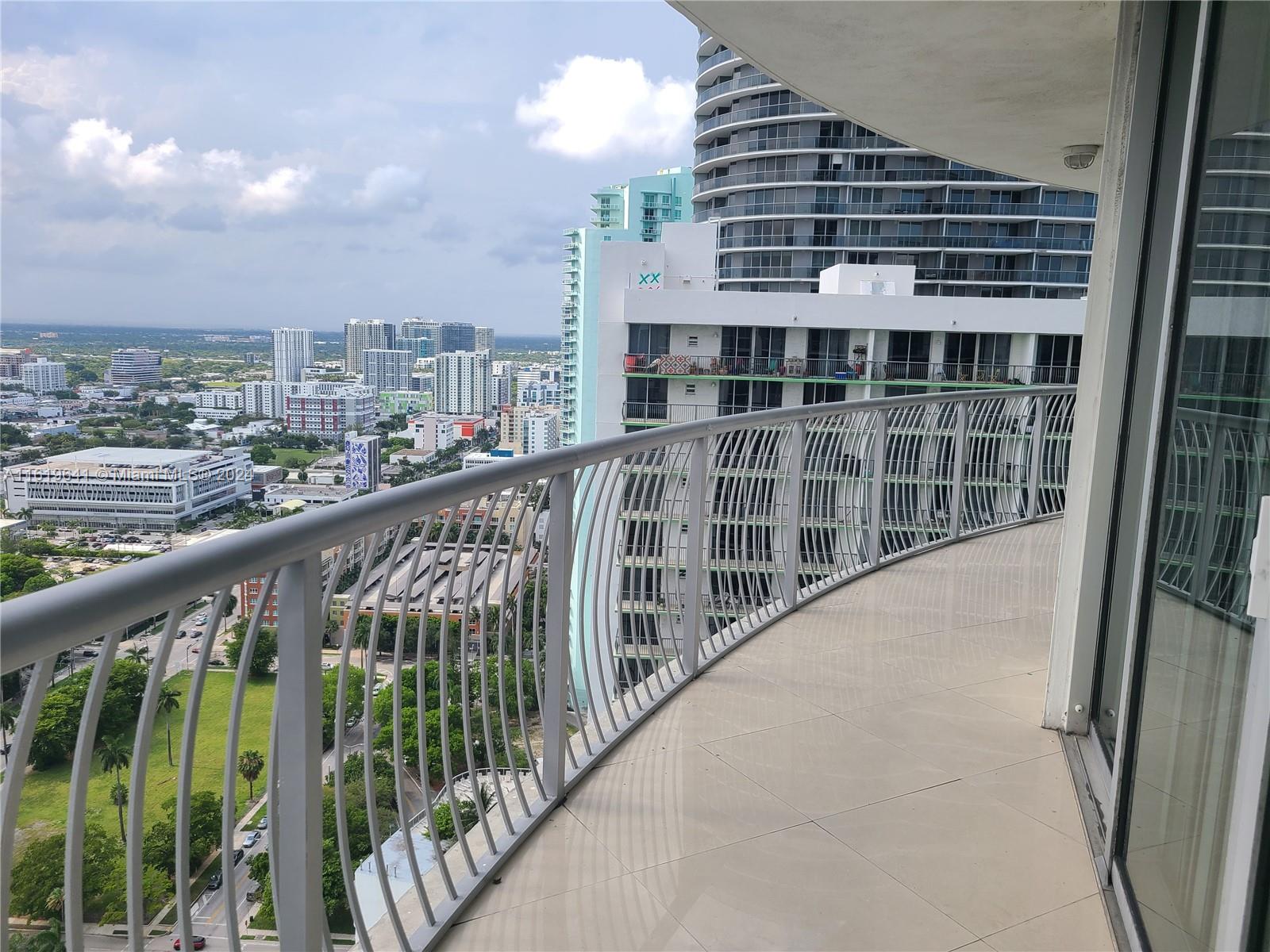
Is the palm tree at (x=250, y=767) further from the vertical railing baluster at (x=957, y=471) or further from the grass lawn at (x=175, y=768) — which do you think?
the vertical railing baluster at (x=957, y=471)

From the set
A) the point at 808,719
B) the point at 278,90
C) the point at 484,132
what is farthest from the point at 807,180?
the point at 808,719

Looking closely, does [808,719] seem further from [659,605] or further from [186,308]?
[186,308]

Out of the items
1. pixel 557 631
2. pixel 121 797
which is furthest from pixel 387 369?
pixel 121 797

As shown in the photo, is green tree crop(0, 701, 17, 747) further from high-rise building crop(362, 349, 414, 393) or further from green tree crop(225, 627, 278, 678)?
high-rise building crop(362, 349, 414, 393)

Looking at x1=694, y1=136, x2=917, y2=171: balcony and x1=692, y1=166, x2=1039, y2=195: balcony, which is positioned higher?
x1=694, y1=136, x2=917, y2=171: balcony

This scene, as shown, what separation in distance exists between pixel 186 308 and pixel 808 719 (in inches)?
635

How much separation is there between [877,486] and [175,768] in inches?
190

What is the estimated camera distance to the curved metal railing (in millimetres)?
1053

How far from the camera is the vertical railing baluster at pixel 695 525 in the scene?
3.63 meters

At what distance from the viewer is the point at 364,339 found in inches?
706

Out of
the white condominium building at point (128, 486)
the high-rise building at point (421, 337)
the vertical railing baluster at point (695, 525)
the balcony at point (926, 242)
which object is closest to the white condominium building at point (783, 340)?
the high-rise building at point (421, 337)

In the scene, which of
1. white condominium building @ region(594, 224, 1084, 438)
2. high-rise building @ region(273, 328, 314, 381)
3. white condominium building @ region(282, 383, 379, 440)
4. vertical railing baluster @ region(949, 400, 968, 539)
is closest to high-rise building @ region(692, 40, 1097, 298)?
white condominium building @ region(594, 224, 1084, 438)

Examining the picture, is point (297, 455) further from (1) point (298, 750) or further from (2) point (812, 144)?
(2) point (812, 144)

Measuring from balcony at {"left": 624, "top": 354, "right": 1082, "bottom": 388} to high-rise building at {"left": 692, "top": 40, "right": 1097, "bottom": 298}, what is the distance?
82.9ft
